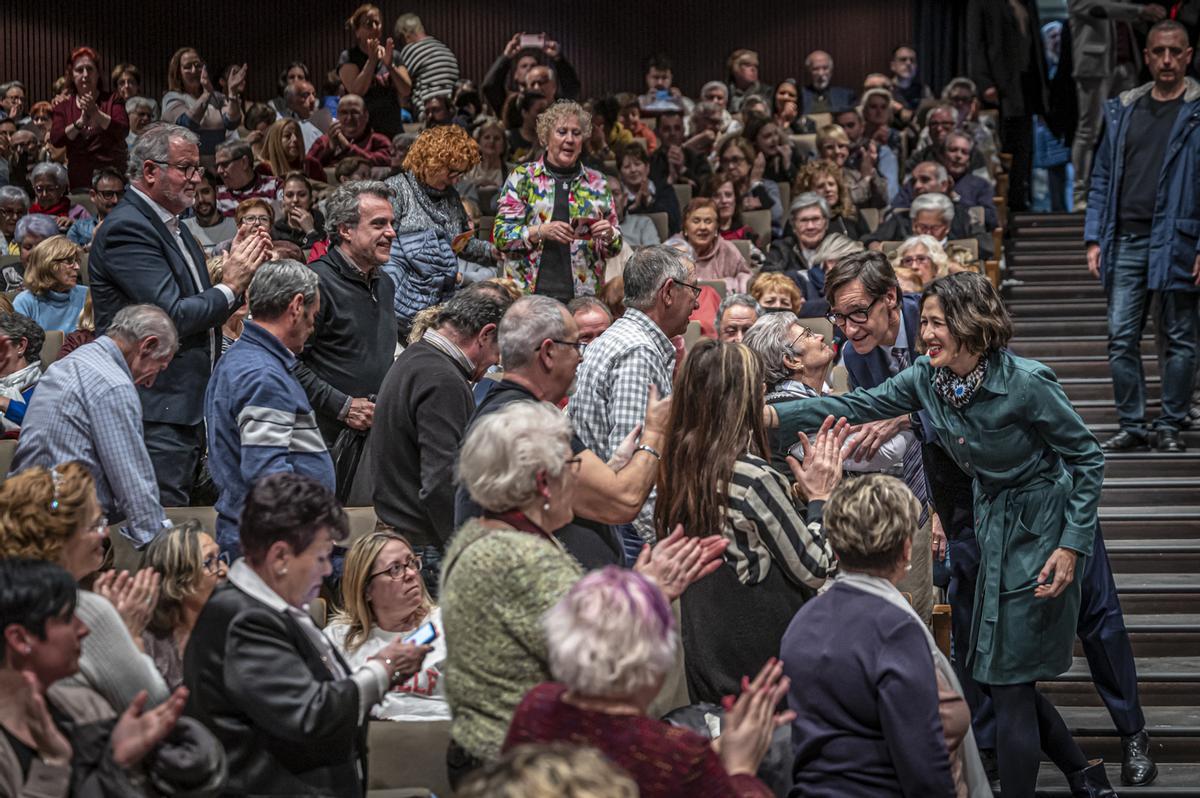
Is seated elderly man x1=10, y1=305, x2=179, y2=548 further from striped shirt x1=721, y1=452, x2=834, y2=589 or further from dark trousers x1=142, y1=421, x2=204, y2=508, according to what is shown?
striped shirt x1=721, y1=452, x2=834, y2=589

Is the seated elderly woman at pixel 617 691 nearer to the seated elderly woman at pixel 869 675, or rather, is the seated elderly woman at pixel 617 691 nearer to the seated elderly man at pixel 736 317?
the seated elderly woman at pixel 869 675

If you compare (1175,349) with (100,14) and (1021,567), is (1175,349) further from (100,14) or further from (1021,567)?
(100,14)

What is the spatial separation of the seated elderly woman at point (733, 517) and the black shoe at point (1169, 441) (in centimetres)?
333

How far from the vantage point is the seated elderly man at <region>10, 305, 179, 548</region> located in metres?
3.49

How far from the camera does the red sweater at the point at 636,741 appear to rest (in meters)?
2.12

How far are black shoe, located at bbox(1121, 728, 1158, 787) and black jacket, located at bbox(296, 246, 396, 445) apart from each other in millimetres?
2356

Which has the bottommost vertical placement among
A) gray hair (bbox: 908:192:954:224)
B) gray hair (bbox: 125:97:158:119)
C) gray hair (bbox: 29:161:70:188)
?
gray hair (bbox: 908:192:954:224)

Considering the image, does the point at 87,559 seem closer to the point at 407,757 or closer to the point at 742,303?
the point at 407,757

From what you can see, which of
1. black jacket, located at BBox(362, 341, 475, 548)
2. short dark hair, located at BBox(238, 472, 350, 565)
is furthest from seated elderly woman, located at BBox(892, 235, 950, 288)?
short dark hair, located at BBox(238, 472, 350, 565)

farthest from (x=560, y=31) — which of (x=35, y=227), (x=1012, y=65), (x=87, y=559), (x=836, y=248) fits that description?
(x=87, y=559)

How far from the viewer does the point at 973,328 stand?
11.5 feet

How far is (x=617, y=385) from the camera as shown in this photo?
12.4ft

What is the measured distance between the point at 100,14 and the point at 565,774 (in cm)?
1297

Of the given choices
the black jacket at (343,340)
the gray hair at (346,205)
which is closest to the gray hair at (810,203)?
the gray hair at (346,205)
